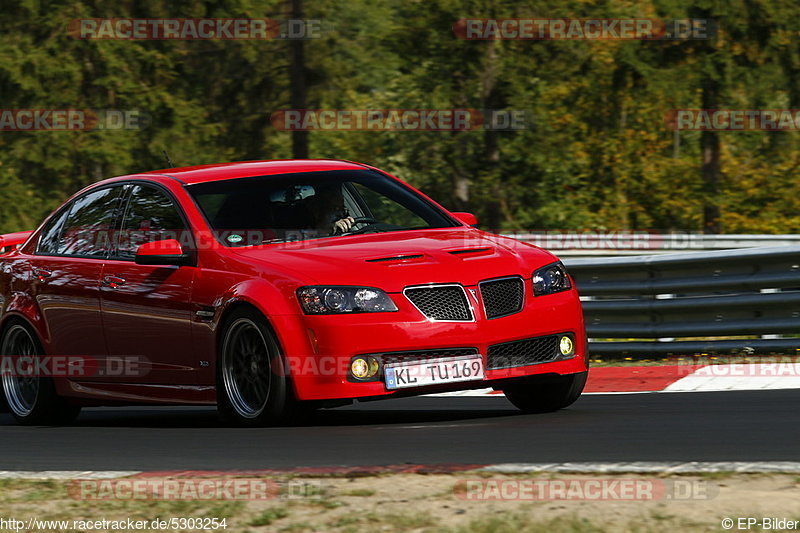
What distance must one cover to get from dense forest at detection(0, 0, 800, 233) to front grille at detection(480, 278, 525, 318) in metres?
26.7

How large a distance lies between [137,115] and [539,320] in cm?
3106

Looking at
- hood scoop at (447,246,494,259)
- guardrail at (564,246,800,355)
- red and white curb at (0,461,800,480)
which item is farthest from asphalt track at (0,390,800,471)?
guardrail at (564,246,800,355)

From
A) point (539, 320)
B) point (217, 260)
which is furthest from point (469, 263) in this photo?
point (217, 260)

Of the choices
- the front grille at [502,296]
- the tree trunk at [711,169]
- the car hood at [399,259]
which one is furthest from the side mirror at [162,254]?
the tree trunk at [711,169]

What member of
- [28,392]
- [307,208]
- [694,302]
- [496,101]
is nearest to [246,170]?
[307,208]

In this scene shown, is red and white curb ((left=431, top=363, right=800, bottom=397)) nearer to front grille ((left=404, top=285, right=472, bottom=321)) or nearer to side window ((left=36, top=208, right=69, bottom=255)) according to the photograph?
front grille ((left=404, top=285, right=472, bottom=321))

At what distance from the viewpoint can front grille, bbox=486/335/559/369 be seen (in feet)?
24.7

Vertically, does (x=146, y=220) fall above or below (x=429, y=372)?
above

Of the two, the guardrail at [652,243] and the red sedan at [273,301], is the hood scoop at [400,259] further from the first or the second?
the guardrail at [652,243]

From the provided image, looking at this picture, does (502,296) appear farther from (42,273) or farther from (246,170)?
(42,273)

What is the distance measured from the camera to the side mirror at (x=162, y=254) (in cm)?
815

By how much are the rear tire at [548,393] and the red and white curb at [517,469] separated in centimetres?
205

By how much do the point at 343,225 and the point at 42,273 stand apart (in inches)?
92.3

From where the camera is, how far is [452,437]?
7.09 metres
